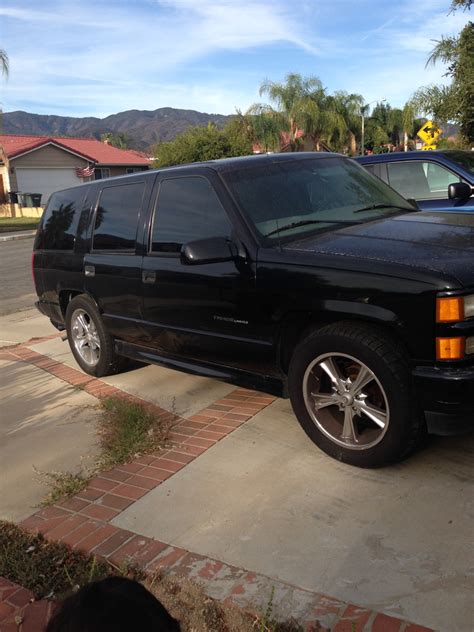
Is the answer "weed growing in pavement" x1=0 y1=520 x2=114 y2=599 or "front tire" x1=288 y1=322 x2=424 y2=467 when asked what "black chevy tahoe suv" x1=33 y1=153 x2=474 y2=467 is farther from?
"weed growing in pavement" x1=0 y1=520 x2=114 y2=599

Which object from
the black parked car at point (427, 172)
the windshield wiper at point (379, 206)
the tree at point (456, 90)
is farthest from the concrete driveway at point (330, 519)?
the tree at point (456, 90)

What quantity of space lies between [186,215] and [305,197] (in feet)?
2.84

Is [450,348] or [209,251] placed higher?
[209,251]

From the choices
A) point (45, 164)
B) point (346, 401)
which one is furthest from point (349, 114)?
point (346, 401)

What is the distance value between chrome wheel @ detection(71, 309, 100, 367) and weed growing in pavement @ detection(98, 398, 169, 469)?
104cm

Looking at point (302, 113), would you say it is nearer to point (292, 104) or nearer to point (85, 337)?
point (292, 104)

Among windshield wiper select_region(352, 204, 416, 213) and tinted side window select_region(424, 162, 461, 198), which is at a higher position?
tinted side window select_region(424, 162, 461, 198)

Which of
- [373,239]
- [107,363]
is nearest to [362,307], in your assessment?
[373,239]

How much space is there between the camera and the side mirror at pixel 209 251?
376cm

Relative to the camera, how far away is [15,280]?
13.0 metres

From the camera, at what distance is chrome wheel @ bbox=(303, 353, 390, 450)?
11.1 ft

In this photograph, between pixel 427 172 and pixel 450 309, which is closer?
pixel 450 309

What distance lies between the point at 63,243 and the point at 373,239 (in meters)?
3.36

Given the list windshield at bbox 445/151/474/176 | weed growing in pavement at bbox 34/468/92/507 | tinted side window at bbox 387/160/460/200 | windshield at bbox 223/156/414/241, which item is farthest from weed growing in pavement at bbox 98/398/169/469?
windshield at bbox 445/151/474/176
